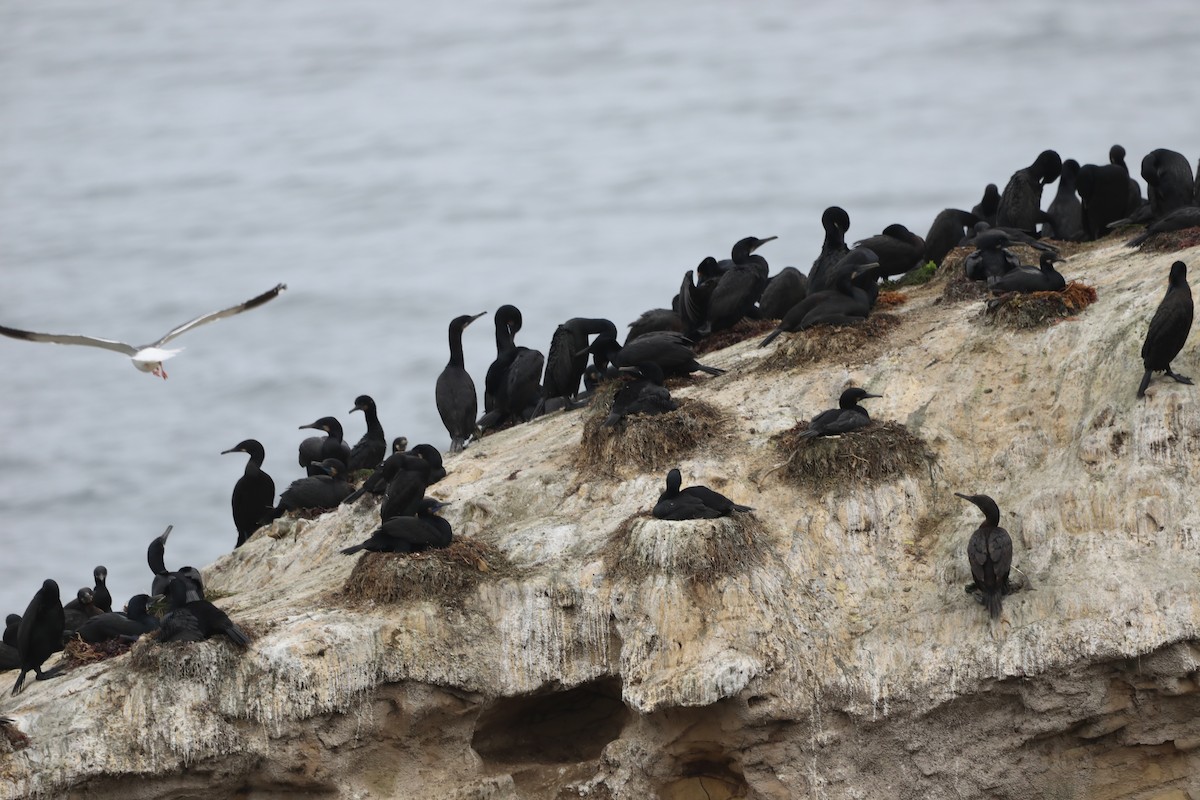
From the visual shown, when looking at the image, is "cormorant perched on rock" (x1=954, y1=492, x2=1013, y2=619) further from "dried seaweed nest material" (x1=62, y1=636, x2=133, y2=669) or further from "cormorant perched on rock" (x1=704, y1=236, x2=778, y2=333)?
"dried seaweed nest material" (x1=62, y1=636, x2=133, y2=669)

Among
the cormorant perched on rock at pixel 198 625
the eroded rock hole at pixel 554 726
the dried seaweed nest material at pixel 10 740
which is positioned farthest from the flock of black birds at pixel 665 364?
the eroded rock hole at pixel 554 726

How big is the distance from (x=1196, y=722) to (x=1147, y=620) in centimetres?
116

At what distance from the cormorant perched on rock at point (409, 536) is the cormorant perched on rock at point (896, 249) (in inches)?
305

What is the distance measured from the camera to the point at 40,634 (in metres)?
19.9

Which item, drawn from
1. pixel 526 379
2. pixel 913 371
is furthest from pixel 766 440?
pixel 526 379

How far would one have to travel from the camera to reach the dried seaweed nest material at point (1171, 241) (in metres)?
22.2

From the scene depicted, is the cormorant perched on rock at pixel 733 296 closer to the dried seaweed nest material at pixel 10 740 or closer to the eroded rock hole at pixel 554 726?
the eroded rock hole at pixel 554 726

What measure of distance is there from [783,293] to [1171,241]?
4.56 meters

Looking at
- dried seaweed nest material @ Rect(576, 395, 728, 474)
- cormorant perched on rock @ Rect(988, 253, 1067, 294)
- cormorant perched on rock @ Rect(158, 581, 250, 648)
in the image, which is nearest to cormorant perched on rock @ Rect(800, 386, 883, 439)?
dried seaweed nest material @ Rect(576, 395, 728, 474)

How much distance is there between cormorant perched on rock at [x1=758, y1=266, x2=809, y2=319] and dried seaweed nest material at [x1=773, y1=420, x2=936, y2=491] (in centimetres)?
496

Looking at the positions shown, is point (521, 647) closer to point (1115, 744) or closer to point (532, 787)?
point (532, 787)

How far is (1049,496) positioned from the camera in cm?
1912

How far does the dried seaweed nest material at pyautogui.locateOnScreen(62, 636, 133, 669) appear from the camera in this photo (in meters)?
19.8

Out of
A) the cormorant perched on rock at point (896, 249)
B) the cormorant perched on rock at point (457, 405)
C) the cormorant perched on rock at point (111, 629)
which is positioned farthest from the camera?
the cormorant perched on rock at point (896, 249)
